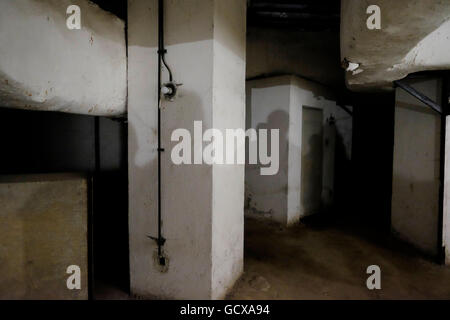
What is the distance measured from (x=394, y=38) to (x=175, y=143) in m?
1.95

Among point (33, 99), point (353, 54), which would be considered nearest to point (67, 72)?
point (33, 99)

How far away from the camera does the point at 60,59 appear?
1969 mm

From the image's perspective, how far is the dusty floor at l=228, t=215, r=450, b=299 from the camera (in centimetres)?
286

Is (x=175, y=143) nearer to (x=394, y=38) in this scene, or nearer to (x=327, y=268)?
(x=394, y=38)

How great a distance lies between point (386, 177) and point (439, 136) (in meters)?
4.11

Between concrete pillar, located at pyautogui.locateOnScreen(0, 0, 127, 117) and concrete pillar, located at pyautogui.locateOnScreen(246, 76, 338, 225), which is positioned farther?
concrete pillar, located at pyautogui.locateOnScreen(246, 76, 338, 225)

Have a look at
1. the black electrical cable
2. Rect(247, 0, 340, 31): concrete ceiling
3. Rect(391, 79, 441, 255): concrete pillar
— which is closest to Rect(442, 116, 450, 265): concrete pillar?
Rect(391, 79, 441, 255): concrete pillar

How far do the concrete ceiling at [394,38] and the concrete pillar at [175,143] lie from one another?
3.61 ft

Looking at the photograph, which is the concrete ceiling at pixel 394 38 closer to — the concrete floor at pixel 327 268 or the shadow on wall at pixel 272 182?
the shadow on wall at pixel 272 182

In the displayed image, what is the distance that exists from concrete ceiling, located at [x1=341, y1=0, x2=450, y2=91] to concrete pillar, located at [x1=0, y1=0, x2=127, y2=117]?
2.00 meters

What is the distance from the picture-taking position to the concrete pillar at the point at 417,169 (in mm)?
3693

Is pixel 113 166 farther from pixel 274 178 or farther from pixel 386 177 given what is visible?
pixel 386 177

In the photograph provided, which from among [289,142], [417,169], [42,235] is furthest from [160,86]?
[417,169]

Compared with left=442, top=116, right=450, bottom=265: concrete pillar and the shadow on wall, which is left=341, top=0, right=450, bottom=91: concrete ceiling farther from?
the shadow on wall
